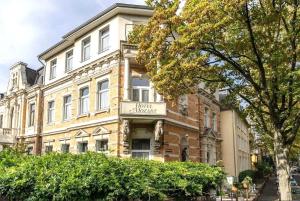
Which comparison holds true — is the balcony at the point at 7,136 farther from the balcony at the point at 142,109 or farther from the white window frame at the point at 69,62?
the balcony at the point at 142,109

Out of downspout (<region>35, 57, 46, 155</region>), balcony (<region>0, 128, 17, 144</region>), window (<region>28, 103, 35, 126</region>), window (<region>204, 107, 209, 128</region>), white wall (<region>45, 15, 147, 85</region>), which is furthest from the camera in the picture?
balcony (<region>0, 128, 17, 144</region>)

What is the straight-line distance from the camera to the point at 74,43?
81.6 ft

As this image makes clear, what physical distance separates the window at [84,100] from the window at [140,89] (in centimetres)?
422

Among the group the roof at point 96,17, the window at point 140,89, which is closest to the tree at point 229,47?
the window at point 140,89

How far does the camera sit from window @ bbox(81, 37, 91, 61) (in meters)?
23.5

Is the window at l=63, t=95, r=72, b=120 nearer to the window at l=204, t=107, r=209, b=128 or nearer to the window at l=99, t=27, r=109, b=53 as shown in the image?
the window at l=99, t=27, r=109, b=53

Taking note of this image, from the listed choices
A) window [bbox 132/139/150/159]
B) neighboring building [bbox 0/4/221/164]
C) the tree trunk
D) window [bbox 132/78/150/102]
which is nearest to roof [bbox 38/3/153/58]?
neighboring building [bbox 0/4/221/164]

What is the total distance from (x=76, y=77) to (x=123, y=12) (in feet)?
19.9

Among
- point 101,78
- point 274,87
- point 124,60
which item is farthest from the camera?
point 101,78

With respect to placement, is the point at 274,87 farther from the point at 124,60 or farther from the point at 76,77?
the point at 76,77

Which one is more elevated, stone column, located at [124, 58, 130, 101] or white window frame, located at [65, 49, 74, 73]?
white window frame, located at [65, 49, 74, 73]

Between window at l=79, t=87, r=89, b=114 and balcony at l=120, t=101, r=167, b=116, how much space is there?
489cm

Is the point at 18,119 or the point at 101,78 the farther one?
the point at 18,119

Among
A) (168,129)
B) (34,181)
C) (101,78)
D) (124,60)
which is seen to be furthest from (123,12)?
(34,181)
